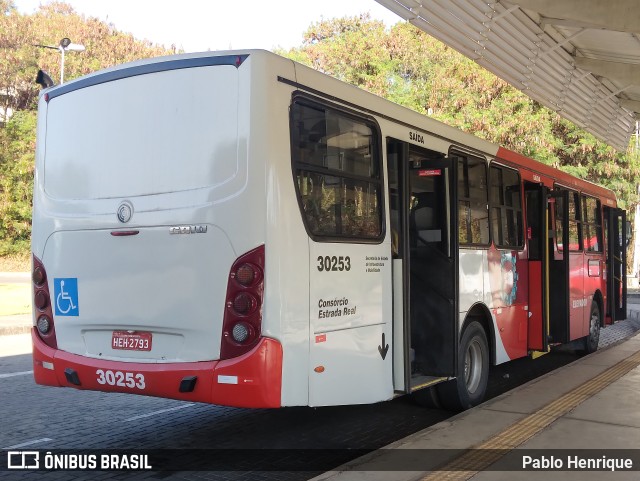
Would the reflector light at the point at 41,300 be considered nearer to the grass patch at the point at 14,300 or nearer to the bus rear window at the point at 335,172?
the bus rear window at the point at 335,172

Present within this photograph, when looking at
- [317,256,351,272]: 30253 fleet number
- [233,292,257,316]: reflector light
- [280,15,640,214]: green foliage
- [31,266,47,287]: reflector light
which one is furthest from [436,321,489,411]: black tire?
[280,15,640,214]: green foliage

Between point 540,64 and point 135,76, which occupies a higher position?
point 540,64

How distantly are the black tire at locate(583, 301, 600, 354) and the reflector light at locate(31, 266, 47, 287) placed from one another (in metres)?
9.32

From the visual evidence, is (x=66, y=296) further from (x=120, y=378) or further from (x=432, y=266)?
(x=432, y=266)

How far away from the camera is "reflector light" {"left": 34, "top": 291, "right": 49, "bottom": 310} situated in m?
5.90

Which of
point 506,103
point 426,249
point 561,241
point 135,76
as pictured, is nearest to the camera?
point 135,76

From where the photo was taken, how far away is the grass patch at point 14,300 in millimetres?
18500

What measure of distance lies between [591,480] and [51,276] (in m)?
4.48

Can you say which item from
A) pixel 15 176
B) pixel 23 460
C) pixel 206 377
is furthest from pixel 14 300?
pixel 15 176

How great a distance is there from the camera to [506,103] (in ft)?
87.7

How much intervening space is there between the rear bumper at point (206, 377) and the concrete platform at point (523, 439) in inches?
29.7

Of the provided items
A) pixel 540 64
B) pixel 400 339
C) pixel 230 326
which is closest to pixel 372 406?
pixel 400 339

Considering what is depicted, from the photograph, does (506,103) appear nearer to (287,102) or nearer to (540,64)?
(540,64)

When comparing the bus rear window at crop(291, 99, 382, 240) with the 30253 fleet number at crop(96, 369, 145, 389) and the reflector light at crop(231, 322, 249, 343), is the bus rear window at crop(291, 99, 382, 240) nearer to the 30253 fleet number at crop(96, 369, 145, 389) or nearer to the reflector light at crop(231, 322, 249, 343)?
the reflector light at crop(231, 322, 249, 343)
